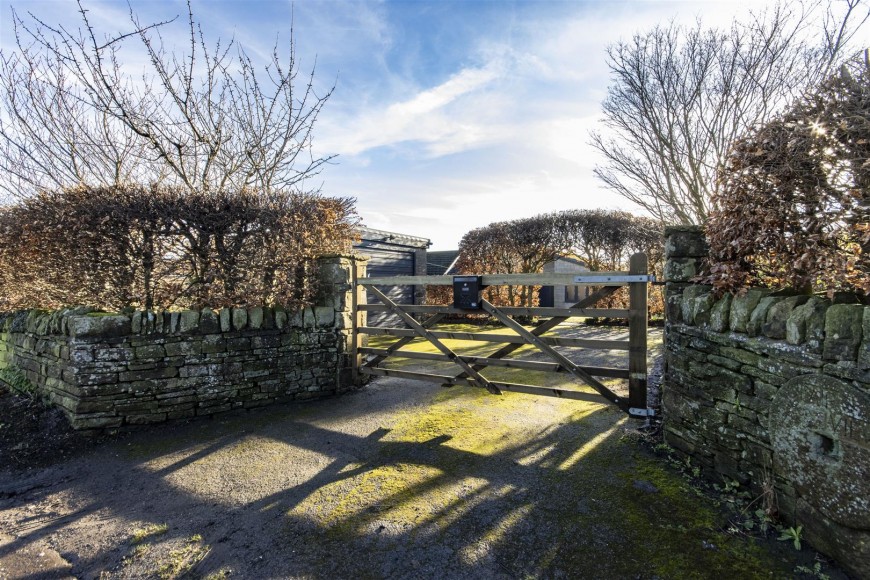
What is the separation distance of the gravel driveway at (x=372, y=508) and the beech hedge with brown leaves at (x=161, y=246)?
5.55 feet

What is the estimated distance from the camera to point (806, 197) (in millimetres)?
2578

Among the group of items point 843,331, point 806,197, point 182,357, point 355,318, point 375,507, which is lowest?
point 375,507

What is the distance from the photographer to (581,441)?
414 cm

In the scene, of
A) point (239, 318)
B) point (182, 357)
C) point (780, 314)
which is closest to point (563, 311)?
point (780, 314)

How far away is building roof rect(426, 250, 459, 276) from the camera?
678 inches

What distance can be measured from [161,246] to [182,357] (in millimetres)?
1359

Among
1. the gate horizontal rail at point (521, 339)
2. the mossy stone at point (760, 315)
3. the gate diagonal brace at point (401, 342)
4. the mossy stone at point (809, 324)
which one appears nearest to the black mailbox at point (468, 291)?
the gate horizontal rail at point (521, 339)

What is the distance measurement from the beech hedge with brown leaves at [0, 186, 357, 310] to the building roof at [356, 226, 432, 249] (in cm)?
546

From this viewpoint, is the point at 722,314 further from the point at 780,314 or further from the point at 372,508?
the point at 372,508

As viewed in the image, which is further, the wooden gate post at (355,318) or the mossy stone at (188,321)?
the wooden gate post at (355,318)

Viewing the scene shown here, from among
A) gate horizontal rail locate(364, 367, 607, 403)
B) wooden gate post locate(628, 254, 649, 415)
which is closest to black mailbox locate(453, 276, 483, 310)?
gate horizontal rail locate(364, 367, 607, 403)

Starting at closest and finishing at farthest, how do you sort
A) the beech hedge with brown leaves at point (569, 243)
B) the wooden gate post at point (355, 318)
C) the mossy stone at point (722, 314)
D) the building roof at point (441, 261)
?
the mossy stone at point (722, 314) → the wooden gate post at point (355, 318) → the beech hedge with brown leaves at point (569, 243) → the building roof at point (441, 261)

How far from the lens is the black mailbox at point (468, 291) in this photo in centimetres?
480

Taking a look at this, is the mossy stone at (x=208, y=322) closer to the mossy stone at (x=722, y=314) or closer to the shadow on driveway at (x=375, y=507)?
the shadow on driveway at (x=375, y=507)
